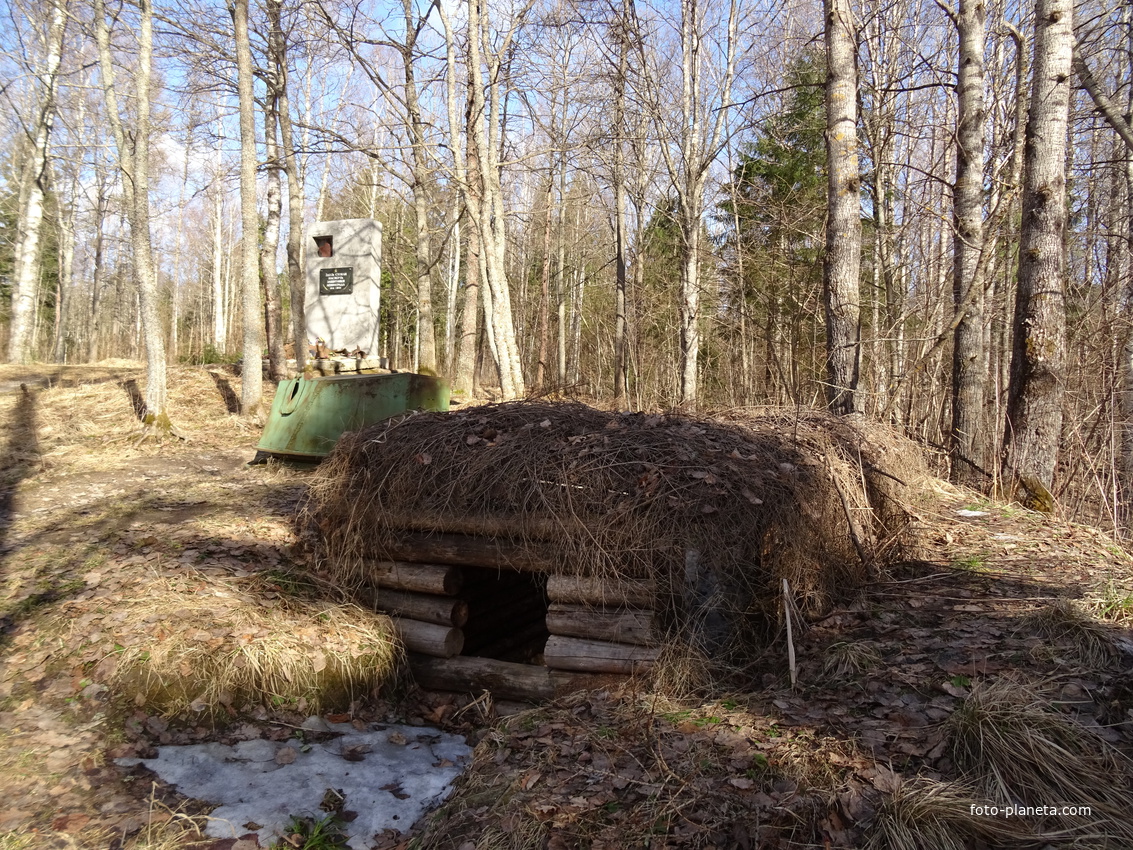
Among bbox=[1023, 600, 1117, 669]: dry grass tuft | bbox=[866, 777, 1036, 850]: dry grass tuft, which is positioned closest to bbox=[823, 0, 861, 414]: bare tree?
bbox=[1023, 600, 1117, 669]: dry grass tuft

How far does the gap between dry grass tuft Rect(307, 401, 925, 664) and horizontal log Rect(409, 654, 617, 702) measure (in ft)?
2.28

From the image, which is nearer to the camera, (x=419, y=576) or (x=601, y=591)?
(x=601, y=591)

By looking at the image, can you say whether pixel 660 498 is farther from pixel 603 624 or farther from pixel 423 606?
pixel 423 606

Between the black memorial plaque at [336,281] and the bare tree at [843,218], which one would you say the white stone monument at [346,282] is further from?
the bare tree at [843,218]

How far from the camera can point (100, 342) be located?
33.6 metres

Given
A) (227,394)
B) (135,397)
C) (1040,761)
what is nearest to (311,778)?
(1040,761)

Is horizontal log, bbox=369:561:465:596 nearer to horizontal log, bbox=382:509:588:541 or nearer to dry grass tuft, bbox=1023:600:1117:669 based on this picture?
horizontal log, bbox=382:509:588:541

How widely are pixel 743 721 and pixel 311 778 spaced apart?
87.5 inches

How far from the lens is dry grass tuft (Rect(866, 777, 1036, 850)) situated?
238 centimetres

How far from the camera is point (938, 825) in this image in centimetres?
242

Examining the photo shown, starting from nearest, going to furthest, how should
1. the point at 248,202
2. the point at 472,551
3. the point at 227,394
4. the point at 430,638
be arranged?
the point at 472,551 < the point at 430,638 < the point at 248,202 < the point at 227,394

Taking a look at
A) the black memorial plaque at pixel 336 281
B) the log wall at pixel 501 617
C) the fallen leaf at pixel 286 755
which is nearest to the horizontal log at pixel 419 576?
the log wall at pixel 501 617

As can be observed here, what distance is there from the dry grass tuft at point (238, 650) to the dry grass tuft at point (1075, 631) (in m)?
3.95

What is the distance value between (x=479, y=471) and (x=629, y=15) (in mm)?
10668
